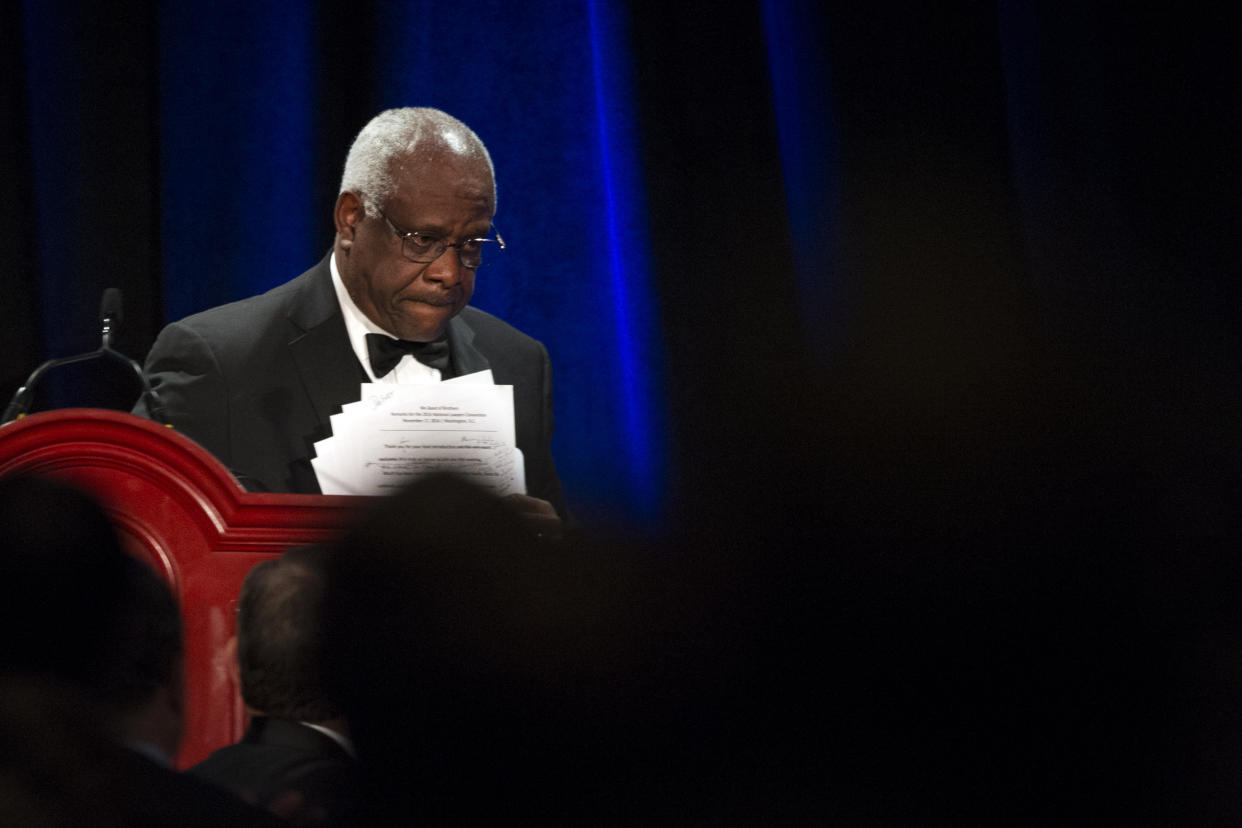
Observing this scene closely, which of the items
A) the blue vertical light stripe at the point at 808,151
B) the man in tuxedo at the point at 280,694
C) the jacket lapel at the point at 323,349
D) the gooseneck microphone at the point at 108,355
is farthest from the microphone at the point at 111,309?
the blue vertical light stripe at the point at 808,151

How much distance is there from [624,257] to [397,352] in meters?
0.89

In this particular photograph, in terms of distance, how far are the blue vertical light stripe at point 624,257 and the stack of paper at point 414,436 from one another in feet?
4.41

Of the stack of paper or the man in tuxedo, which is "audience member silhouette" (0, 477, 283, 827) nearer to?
the man in tuxedo

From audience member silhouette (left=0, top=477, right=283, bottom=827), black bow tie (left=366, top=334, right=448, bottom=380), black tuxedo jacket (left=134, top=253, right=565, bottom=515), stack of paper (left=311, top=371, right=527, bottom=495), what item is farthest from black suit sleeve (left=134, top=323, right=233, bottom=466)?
audience member silhouette (left=0, top=477, right=283, bottom=827)

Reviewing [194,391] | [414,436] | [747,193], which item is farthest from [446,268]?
[747,193]

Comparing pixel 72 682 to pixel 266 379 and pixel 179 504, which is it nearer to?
pixel 179 504

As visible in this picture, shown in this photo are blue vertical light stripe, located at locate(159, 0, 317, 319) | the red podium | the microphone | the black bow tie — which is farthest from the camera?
blue vertical light stripe, located at locate(159, 0, 317, 319)

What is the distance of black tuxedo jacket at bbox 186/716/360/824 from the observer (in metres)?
1.16

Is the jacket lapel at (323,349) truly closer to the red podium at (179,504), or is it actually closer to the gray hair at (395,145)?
the gray hair at (395,145)

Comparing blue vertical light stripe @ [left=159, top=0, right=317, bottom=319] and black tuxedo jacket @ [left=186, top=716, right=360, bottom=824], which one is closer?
black tuxedo jacket @ [left=186, top=716, right=360, bottom=824]

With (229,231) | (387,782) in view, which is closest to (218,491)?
(387,782)

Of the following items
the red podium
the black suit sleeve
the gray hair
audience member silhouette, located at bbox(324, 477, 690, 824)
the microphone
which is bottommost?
audience member silhouette, located at bbox(324, 477, 690, 824)

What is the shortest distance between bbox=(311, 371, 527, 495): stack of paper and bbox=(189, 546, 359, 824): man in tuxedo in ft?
1.81

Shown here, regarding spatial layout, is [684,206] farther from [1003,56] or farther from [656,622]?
[656,622]
